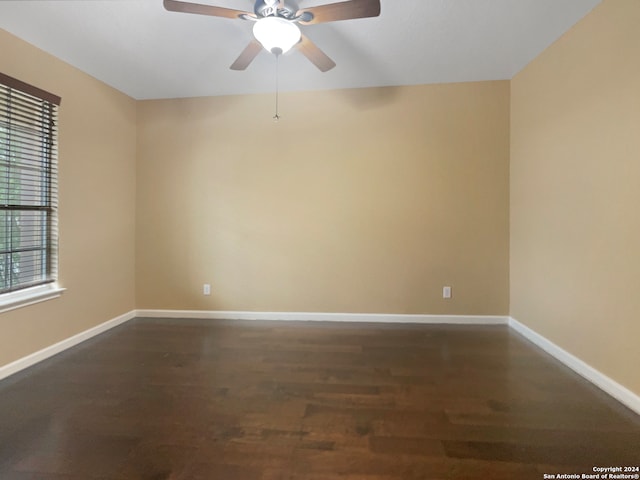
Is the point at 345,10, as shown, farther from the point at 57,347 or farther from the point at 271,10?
the point at 57,347

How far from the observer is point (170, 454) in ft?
4.89

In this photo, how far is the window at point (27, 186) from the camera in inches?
89.8

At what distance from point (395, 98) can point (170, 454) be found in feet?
11.4

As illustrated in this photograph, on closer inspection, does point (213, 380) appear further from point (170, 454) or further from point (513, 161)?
point (513, 161)

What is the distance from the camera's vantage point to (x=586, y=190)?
2213 mm

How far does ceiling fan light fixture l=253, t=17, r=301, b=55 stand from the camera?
6.02 feet

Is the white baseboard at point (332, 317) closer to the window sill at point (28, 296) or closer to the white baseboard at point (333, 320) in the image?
the white baseboard at point (333, 320)

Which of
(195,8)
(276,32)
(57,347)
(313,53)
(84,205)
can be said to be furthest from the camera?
(84,205)

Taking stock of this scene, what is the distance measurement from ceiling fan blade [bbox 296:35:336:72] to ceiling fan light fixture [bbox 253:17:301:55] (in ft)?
0.44

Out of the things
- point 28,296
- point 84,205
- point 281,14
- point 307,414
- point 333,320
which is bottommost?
point 307,414

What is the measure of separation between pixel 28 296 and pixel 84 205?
0.92m

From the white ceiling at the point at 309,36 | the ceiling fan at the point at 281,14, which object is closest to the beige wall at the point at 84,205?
the white ceiling at the point at 309,36

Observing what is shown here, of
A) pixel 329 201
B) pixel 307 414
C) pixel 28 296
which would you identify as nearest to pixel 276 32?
pixel 329 201

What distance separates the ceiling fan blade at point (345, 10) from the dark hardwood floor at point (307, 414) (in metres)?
2.28
